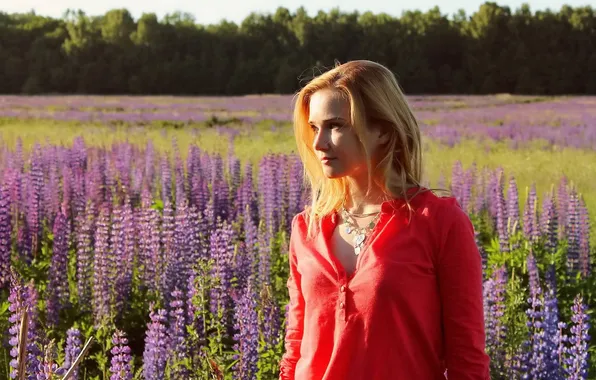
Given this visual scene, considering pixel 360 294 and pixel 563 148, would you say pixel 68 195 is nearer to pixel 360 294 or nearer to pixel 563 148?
pixel 360 294

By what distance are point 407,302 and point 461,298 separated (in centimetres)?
13

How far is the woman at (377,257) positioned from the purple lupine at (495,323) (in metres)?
2.34

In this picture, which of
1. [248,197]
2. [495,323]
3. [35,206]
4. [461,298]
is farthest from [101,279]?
[461,298]

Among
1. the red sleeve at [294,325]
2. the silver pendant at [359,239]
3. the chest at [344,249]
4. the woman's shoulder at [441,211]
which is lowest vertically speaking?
the red sleeve at [294,325]

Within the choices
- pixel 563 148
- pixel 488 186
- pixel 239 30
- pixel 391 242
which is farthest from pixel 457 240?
pixel 239 30

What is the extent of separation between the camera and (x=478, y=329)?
84.7 inches

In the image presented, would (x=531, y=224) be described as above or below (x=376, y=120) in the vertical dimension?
below

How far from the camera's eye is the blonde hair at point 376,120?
224 cm

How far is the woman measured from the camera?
215 centimetres

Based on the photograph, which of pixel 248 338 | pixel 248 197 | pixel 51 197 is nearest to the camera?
pixel 248 338

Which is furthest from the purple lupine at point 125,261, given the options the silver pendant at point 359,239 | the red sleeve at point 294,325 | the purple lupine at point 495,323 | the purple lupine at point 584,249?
the purple lupine at point 584,249

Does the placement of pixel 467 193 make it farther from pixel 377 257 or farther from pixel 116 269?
pixel 377 257

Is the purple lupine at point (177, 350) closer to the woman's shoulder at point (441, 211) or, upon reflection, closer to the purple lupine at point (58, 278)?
the purple lupine at point (58, 278)

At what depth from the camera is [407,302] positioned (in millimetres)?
2158
